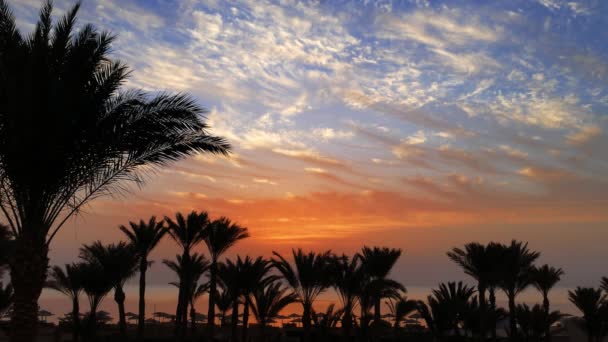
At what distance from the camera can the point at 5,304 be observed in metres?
32.1

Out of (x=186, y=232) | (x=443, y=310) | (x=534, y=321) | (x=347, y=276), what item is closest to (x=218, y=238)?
(x=186, y=232)

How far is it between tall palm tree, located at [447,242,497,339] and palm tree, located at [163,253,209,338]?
A: 15999mm

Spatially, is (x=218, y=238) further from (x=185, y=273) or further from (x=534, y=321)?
(x=534, y=321)

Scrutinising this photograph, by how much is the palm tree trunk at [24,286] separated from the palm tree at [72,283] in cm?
2223

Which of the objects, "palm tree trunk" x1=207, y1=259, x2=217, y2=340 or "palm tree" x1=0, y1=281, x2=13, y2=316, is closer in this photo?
"palm tree" x1=0, y1=281, x2=13, y2=316

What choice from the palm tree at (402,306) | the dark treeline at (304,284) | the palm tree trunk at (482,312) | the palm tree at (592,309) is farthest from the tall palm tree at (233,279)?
the palm tree at (592,309)

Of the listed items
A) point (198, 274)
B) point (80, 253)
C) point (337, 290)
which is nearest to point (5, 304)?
point (80, 253)

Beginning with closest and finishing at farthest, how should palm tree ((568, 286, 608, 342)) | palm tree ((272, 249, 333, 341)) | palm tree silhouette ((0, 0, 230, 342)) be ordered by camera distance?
palm tree silhouette ((0, 0, 230, 342)), palm tree ((272, 249, 333, 341)), palm tree ((568, 286, 608, 342))

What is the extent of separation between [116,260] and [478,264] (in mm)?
21249

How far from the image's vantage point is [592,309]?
3838cm

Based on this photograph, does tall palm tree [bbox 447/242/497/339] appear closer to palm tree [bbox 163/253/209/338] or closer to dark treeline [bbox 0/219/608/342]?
dark treeline [bbox 0/219/608/342]

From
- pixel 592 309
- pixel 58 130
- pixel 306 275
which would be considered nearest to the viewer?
pixel 58 130

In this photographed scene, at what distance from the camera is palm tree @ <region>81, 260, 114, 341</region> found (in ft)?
110

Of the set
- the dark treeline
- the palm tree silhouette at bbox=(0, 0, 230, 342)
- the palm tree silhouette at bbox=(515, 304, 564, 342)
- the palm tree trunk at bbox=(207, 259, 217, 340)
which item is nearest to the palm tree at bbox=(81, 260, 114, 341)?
the dark treeline
